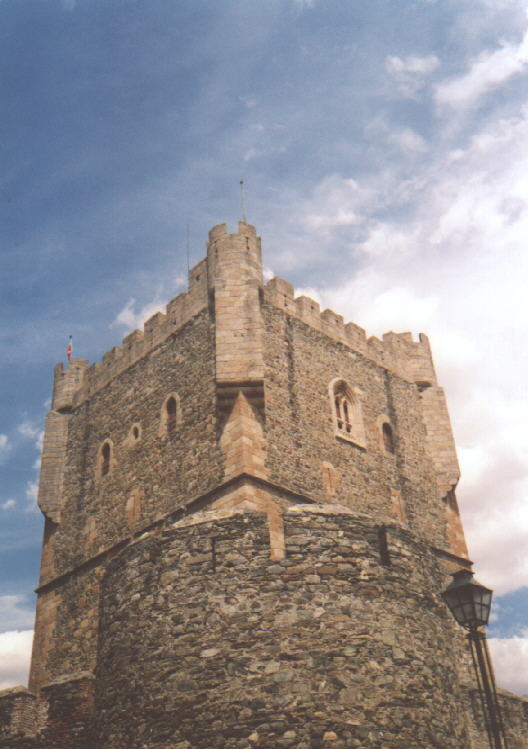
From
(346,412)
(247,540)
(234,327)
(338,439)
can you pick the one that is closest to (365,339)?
(346,412)

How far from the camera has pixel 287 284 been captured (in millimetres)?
19953

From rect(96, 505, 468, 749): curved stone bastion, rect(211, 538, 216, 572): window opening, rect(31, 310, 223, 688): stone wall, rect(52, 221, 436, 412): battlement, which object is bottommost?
rect(96, 505, 468, 749): curved stone bastion

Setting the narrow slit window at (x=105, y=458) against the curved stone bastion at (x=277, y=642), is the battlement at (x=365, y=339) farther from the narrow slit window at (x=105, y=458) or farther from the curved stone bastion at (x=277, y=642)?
the curved stone bastion at (x=277, y=642)

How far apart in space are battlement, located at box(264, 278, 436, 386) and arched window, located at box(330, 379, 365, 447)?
1.41 metres

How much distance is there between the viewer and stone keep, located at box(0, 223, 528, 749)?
5.84 meters

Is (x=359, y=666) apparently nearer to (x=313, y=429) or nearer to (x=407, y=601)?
(x=407, y=601)

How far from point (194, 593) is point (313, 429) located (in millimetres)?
11931

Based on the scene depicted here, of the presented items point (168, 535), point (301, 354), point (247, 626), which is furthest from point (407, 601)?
point (301, 354)

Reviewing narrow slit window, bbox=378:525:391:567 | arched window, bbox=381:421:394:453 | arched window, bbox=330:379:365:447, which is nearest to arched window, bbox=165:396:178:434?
arched window, bbox=330:379:365:447

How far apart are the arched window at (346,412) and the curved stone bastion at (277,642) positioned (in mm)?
12155

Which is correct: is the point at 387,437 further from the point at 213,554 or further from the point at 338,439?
the point at 213,554

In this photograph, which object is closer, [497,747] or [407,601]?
[407,601]

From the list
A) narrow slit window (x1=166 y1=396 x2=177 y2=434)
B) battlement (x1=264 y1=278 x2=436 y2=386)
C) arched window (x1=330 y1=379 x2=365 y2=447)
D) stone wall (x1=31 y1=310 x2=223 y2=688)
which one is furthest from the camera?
battlement (x1=264 y1=278 x2=436 y2=386)

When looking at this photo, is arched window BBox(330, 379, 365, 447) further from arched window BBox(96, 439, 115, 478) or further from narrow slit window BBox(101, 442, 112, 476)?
narrow slit window BBox(101, 442, 112, 476)
